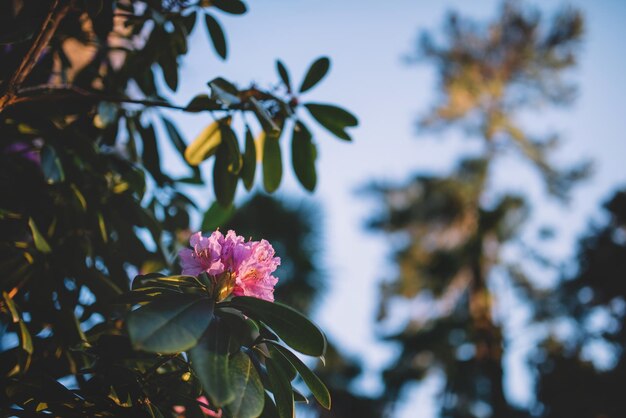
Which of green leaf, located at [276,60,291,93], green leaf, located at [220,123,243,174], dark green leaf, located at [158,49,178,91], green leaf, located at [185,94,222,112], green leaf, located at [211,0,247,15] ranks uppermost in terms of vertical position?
green leaf, located at [211,0,247,15]

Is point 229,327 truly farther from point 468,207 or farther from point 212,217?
point 468,207

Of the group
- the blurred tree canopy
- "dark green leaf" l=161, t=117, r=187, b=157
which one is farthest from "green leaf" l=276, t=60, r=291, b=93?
"dark green leaf" l=161, t=117, r=187, b=157

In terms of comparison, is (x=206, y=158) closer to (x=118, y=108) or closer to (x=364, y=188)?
(x=118, y=108)

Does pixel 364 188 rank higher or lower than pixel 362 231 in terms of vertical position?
higher

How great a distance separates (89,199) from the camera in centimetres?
143

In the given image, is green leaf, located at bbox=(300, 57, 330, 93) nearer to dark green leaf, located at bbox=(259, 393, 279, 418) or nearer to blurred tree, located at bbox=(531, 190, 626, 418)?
dark green leaf, located at bbox=(259, 393, 279, 418)

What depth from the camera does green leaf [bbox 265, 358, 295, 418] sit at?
877 millimetres

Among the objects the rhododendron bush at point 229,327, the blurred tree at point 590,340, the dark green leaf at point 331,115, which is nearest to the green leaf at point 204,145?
the dark green leaf at point 331,115

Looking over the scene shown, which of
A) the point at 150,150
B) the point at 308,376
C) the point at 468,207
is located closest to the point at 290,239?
the point at 468,207

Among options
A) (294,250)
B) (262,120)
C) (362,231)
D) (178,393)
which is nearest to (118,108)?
(262,120)

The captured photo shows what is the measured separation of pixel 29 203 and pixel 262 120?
753 mm

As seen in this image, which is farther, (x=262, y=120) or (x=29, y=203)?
(x=29, y=203)

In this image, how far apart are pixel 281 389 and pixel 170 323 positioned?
31cm

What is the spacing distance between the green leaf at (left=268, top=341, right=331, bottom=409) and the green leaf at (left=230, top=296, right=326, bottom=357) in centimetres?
10
